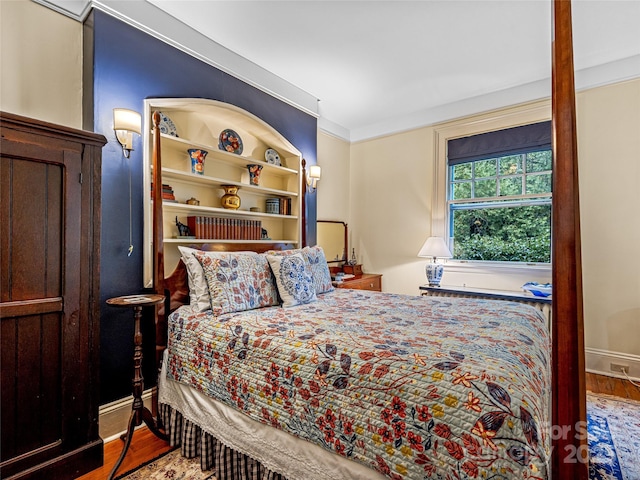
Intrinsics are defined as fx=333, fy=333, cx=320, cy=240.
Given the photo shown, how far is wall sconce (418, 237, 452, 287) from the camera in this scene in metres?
3.75

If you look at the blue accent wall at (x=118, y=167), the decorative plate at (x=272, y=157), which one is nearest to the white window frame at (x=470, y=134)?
the decorative plate at (x=272, y=157)

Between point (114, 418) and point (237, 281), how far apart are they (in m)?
1.18

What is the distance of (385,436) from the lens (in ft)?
3.77

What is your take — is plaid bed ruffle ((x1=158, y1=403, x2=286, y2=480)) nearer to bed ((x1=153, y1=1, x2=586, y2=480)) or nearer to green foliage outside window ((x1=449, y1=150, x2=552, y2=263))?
bed ((x1=153, y1=1, x2=586, y2=480))

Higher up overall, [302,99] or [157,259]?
[302,99]

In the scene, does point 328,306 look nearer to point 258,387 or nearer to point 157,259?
point 258,387

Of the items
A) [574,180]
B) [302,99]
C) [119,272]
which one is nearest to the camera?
[574,180]

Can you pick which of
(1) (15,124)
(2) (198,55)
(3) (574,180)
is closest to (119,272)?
(1) (15,124)

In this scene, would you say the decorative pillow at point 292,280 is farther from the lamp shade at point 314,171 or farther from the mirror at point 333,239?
the mirror at point 333,239

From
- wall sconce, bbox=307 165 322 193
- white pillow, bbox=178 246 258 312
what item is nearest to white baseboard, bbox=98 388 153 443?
white pillow, bbox=178 246 258 312

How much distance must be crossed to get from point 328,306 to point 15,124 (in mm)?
1916

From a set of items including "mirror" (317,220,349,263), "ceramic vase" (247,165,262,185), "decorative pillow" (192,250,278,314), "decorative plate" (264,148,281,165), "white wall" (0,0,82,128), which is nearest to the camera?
"white wall" (0,0,82,128)

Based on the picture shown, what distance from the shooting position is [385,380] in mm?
1202

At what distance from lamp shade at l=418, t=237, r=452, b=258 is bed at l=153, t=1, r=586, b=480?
1.47 meters
